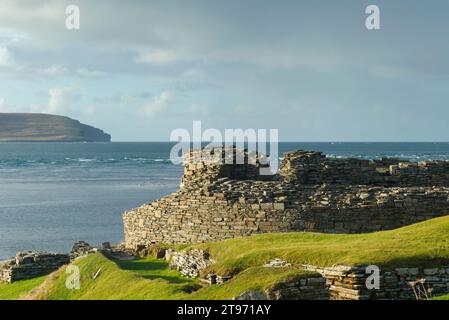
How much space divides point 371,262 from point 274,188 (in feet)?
36.8

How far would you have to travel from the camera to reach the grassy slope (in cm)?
1619

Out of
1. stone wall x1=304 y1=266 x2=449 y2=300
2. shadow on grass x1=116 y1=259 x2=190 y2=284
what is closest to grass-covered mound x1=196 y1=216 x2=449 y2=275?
stone wall x1=304 y1=266 x2=449 y2=300

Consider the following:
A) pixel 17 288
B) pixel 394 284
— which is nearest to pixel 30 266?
pixel 17 288

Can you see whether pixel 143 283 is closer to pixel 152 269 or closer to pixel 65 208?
pixel 152 269

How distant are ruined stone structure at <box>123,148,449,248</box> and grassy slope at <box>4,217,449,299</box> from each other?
3.70 m

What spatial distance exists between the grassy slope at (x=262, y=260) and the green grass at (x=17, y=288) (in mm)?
1645

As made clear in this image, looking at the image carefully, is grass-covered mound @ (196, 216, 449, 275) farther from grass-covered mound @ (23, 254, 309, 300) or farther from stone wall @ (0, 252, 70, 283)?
stone wall @ (0, 252, 70, 283)

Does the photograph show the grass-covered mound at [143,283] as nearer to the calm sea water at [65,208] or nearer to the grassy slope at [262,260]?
the grassy slope at [262,260]

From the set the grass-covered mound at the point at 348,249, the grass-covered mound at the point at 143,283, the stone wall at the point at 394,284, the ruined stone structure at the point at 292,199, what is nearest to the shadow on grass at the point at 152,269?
the grass-covered mound at the point at 143,283

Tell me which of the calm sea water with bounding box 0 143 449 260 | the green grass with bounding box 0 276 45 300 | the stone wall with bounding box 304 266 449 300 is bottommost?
the calm sea water with bounding box 0 143 449 260

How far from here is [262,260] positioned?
18672mm

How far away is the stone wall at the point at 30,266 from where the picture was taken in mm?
25797
